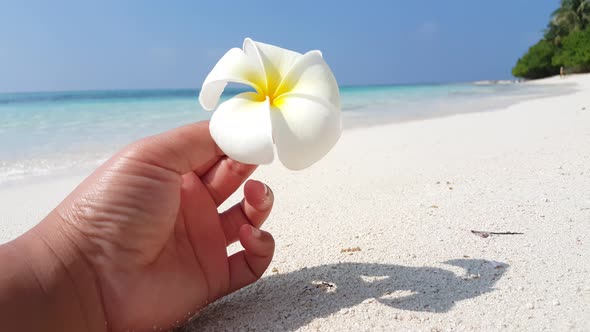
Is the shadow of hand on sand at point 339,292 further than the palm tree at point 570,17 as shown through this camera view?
No

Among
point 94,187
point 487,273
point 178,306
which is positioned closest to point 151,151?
point 94,187

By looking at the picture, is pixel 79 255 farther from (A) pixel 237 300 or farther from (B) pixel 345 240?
(B) pixel 345 240

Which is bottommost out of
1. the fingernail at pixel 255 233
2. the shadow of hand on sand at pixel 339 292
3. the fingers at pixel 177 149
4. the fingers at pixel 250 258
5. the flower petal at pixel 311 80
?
the shadow of hand on sand at pixel 339 292

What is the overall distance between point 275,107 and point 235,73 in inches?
5.1

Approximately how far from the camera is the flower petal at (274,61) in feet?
3.56

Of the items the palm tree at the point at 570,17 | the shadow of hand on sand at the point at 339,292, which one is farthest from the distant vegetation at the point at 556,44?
the shadow of hand on sand at the point at 339,292

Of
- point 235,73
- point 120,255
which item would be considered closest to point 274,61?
point 235,73

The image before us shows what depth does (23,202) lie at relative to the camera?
10.2 feet

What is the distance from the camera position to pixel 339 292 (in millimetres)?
1424

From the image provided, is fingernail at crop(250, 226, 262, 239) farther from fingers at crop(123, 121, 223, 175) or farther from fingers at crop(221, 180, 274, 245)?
fingers at crop(123, 121, 223, 175)

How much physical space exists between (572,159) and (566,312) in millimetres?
2049

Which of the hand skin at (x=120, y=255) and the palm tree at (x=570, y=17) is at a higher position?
the palm tree at (x=570, y=17)

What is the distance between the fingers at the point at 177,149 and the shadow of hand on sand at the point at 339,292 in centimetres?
45

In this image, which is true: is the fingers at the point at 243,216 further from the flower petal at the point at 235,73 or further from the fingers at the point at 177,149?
the flower petal at the point at 235,73
